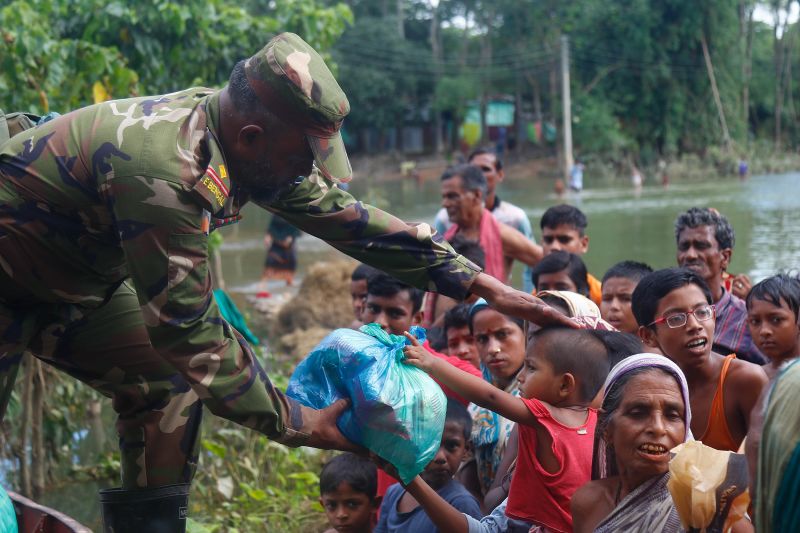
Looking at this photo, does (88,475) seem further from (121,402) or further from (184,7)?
(184,7)

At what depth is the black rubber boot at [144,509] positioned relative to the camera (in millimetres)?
3199

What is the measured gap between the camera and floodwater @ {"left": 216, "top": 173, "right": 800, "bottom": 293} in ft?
42.1

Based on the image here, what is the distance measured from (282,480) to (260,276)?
10.2 meters

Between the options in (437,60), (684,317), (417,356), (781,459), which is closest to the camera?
(781,459)

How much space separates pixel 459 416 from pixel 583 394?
0.62m

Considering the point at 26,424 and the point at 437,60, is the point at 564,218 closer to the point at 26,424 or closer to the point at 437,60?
the point at 26,424

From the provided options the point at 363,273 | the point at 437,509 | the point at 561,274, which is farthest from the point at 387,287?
the point at 437,509

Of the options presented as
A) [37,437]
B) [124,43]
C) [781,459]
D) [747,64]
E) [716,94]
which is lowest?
[37,437]

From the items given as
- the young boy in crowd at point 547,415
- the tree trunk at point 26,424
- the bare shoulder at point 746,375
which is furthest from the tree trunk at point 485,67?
the young boy in crowd at point 547,415

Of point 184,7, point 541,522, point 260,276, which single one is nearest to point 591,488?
point 541,522

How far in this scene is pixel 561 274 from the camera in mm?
4684

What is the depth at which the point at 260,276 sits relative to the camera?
51.0 feet

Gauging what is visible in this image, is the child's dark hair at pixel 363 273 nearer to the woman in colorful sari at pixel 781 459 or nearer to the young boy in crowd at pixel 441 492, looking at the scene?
the young boy in crowd at pixel 441 492

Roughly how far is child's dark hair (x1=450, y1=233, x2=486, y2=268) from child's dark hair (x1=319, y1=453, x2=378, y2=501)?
5.72 ft
